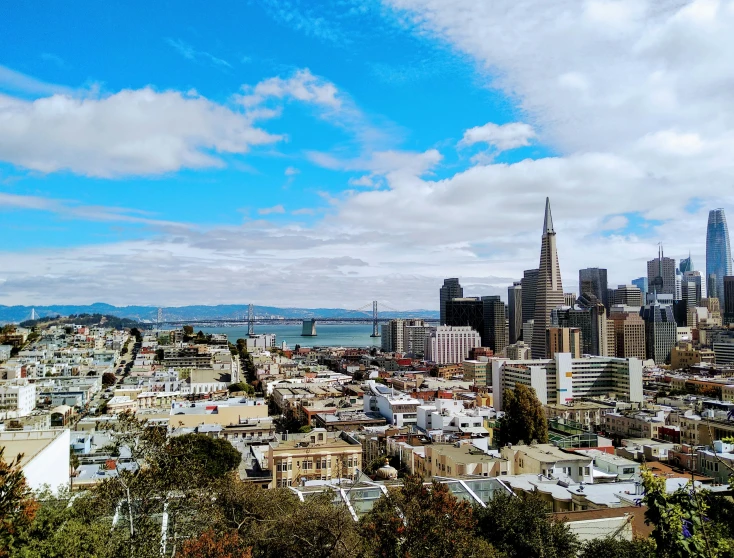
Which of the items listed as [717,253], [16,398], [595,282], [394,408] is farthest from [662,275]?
[16,398]

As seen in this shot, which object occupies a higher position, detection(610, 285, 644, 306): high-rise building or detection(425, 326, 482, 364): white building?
detection(610, 285, 644, 306): high-rise building

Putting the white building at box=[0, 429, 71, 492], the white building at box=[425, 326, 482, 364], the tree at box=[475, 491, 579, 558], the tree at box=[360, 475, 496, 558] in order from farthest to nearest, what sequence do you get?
1. the white building at box=[425, 326, 482, 364]
2. the white building at box=[0, 429, 71, 492]
3. the tree at box=[475, 491, 579, 558]
4. the tree at box=[360, 475, 496, 558]

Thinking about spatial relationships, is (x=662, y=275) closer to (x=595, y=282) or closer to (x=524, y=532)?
(x=595, y=282)

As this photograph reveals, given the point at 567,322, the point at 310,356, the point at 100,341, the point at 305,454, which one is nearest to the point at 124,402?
the point at 305,454

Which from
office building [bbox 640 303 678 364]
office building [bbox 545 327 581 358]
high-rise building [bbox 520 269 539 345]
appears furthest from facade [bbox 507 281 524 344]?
office building [bbox 545 327 581 358]

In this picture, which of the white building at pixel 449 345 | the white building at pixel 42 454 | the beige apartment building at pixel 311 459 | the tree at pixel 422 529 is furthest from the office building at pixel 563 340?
the tree at pixel 422 529

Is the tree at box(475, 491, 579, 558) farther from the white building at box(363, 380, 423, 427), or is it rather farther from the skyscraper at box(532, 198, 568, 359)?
the skyscraper at box(532, 198, 568, 359)
